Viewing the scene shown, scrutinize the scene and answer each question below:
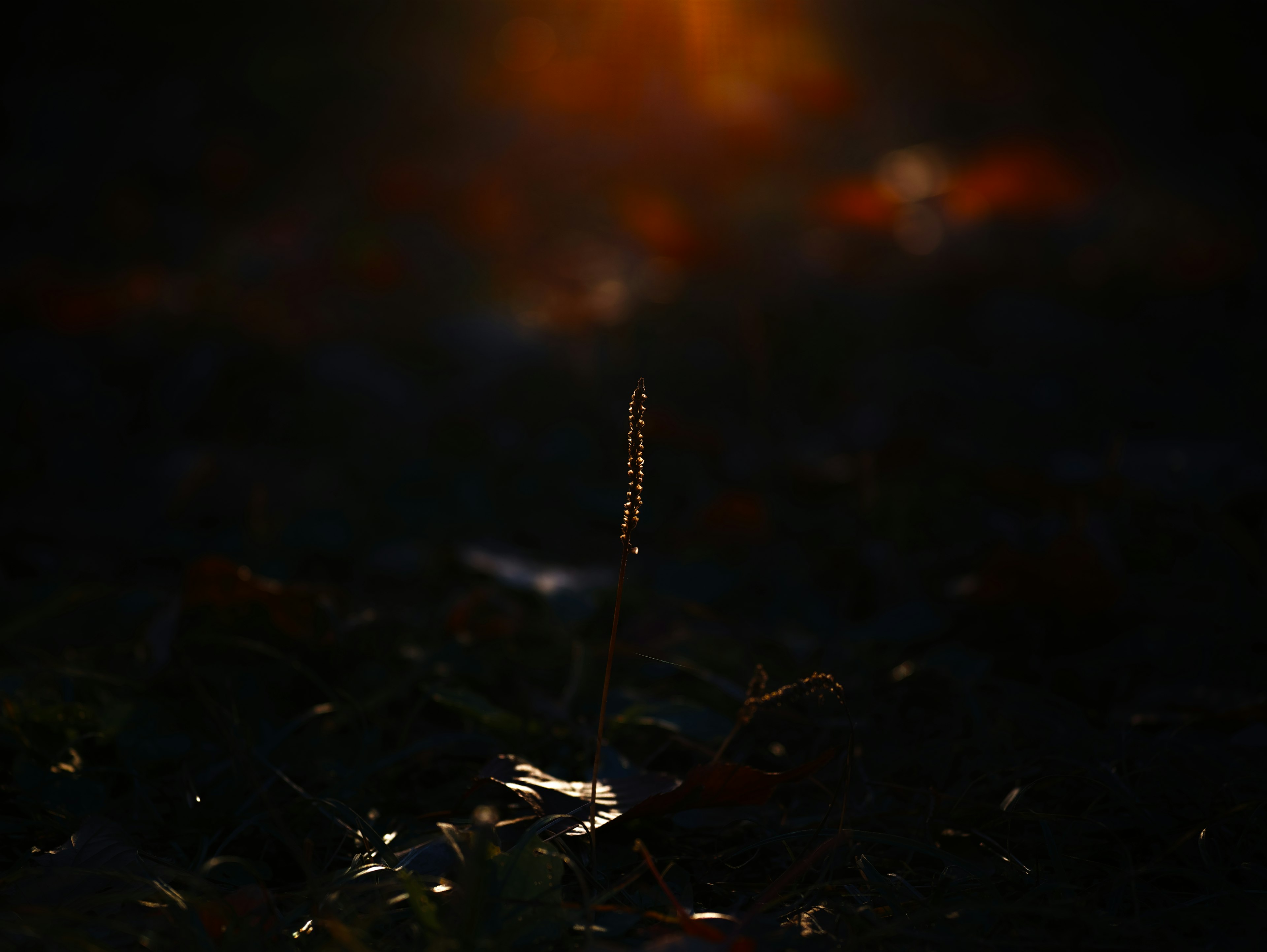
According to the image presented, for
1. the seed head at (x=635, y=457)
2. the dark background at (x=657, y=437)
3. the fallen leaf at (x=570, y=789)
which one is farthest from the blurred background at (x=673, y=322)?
the seed head at (x=635, y=457)

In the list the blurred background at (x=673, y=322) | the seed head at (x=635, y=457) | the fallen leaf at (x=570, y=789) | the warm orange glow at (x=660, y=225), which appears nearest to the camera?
the seed head at (x=635, y=457)

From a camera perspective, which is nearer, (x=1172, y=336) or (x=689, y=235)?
(x=1172, y=336)

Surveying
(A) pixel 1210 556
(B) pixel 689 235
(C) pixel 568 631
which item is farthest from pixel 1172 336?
(C) pixel 568 631

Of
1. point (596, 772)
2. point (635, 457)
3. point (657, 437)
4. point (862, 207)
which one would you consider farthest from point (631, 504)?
point (862, 207)

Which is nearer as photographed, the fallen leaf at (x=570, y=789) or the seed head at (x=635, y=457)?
the seed head at (x=635, y=457)

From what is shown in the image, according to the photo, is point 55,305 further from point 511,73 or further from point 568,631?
point 511,73

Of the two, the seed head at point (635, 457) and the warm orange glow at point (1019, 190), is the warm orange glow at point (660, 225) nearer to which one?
the warm orange glow at point (1019, 190)

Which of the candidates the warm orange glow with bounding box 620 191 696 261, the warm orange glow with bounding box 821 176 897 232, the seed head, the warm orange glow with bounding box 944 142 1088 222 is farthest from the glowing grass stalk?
the warm orange glow with bounding box 944 142 1088 222
